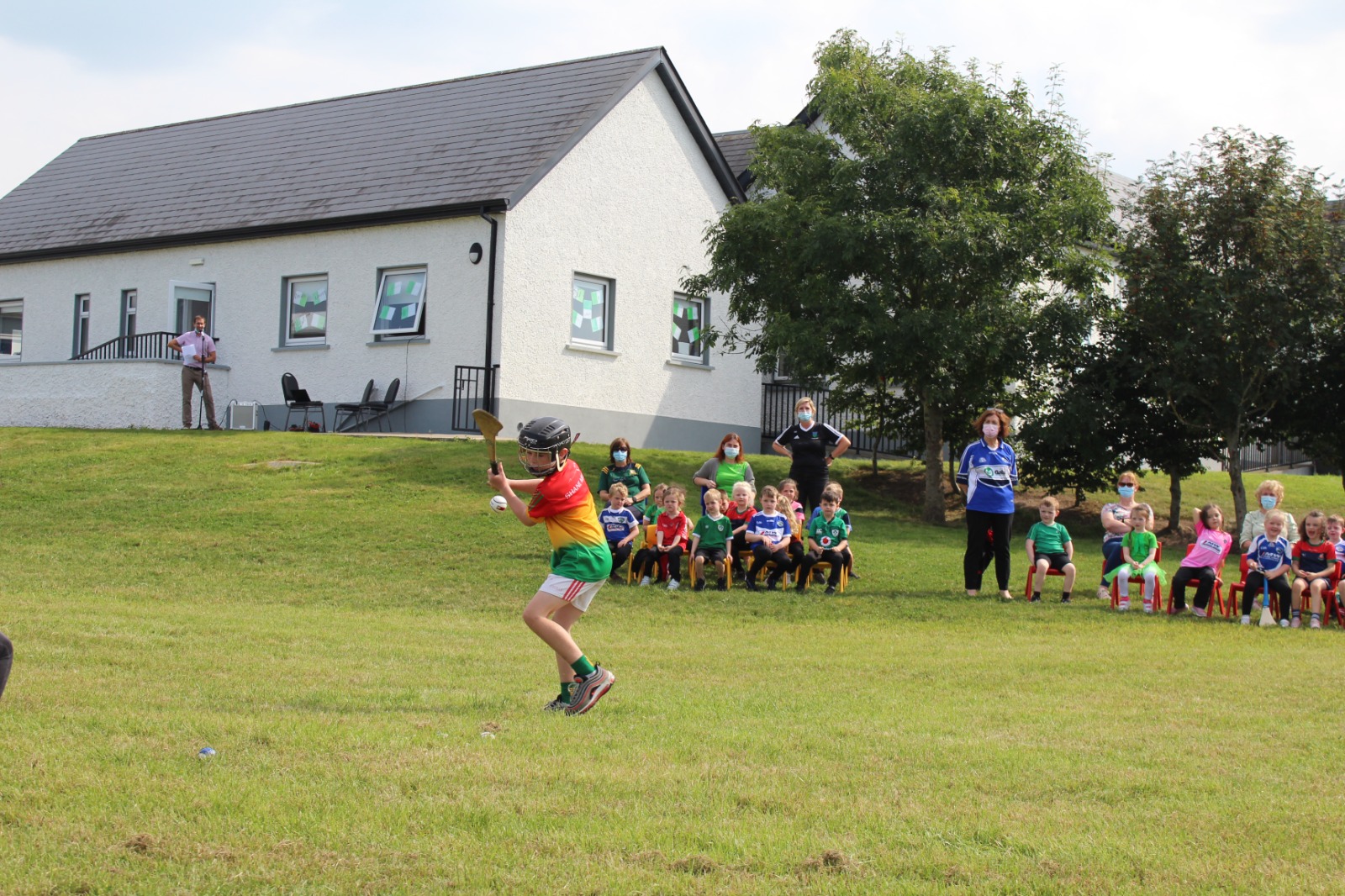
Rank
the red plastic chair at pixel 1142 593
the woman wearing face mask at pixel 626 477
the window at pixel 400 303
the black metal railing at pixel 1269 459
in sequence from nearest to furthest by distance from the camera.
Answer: the red plastic chair at pixel 1142 593, the woman wearing face mask at pixel 626 477, the window at pixel 400 303, the black metal railing at pixel 1269 459

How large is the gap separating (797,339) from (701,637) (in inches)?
386

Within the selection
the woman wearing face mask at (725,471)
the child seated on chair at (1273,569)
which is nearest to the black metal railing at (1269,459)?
the child seated on chair at (1273,569)

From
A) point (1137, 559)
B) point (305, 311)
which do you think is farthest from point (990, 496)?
point (305, 311)

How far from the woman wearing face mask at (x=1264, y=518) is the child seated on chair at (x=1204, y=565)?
42 cm

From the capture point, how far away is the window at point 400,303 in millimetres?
25734

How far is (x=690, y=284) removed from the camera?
76.9 feet

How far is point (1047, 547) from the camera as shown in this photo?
15.1 meters

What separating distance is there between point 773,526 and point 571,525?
7414mm

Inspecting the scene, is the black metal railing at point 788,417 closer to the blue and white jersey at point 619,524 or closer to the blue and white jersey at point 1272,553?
the blue and white jersey at point 619,524

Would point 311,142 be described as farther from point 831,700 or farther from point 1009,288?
point 831,700

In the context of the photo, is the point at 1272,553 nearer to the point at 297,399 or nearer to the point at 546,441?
the point at 546,441

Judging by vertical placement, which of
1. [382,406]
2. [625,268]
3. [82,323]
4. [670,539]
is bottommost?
[670,539]

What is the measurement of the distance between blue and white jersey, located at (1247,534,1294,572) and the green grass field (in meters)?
0.81

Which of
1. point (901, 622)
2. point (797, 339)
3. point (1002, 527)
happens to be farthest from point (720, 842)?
point (797, 339)
